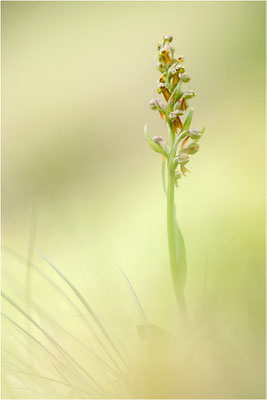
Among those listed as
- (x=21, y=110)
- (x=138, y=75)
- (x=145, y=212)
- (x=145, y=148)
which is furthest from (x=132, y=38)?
(x=145, y=212)

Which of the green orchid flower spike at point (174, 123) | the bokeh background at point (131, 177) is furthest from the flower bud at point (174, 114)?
the bokeh background at point (131, 177)

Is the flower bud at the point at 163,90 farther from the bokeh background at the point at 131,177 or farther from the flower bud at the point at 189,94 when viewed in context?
the bokeh background at the point at 131,177

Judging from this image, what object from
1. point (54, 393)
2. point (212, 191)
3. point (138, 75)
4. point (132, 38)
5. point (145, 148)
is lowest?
point (54, 393)

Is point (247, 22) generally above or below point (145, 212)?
above

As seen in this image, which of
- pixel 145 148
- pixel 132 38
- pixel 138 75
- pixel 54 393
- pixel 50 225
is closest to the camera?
pixel 54 393

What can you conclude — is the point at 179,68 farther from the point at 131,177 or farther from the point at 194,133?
the point at 131,177

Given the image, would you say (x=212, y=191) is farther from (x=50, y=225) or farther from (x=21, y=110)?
(x=21, y=110)

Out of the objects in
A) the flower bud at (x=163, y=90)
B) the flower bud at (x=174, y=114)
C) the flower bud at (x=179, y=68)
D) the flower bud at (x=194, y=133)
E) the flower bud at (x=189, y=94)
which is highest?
the flower bud at (x=179, y=68)
